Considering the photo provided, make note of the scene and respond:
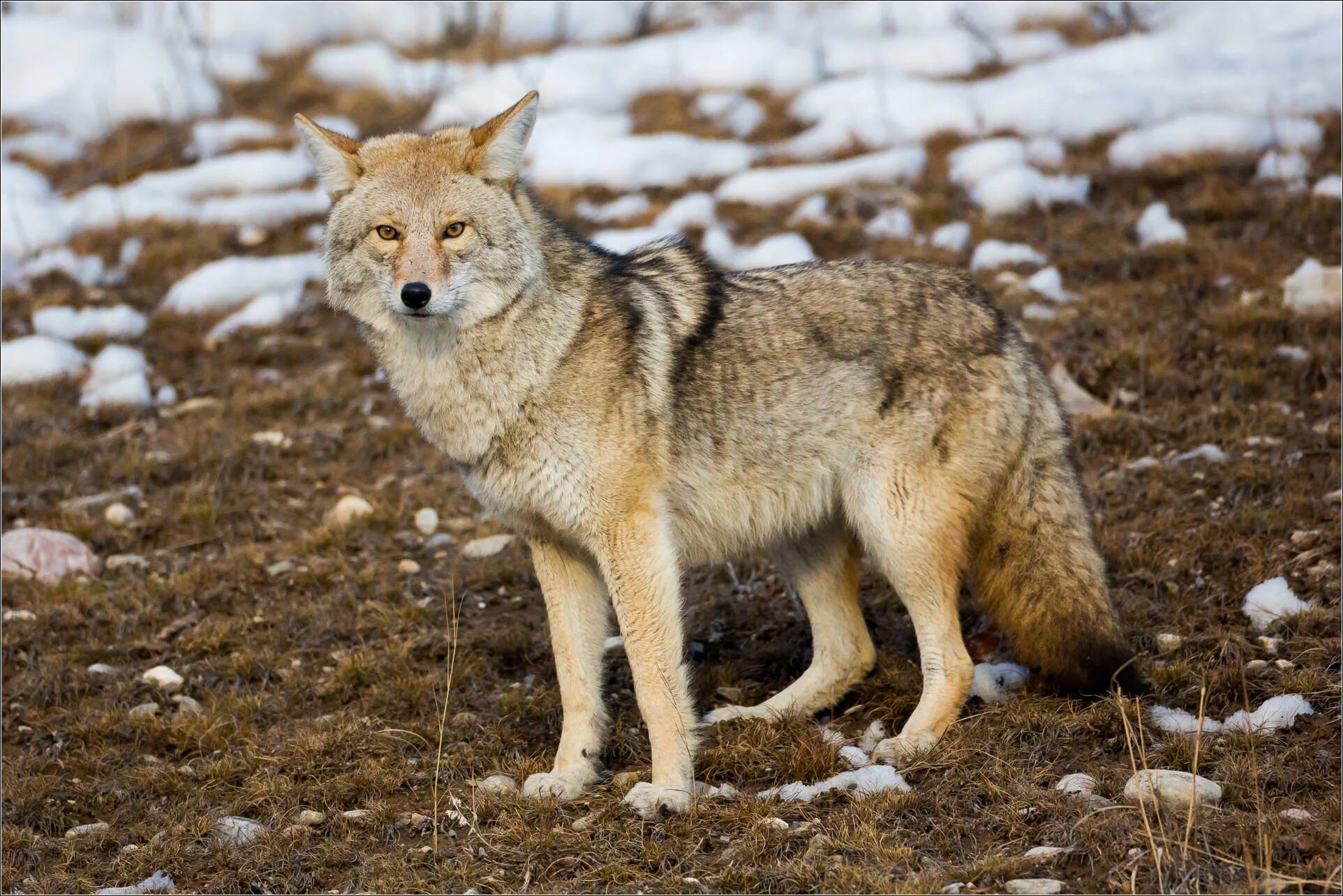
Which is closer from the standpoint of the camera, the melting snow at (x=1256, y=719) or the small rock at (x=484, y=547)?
the melting snow at (x=1256, y=719)

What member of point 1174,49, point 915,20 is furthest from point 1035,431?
point 915,20

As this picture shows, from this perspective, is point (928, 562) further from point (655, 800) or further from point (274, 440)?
point (274, 440)

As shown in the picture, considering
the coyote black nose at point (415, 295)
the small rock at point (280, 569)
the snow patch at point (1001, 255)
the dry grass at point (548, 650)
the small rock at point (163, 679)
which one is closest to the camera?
the dry grass at point (548, 650)

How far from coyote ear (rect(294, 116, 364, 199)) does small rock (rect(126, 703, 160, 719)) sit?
262 centimetres

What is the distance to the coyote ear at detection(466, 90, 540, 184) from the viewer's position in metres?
4.74

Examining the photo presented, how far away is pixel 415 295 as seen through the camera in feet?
14.3

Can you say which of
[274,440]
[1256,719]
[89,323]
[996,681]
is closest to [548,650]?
[996,681]

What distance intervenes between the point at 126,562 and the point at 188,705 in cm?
188

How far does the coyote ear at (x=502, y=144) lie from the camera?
4.74 metres

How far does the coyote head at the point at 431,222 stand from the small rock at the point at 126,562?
333 centimetres

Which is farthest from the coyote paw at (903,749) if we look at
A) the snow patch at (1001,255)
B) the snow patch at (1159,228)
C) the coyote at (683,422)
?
the snow patch at (1159,228)

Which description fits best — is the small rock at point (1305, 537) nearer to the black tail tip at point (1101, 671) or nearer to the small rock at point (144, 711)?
the black tail tip at point (1101, 671)

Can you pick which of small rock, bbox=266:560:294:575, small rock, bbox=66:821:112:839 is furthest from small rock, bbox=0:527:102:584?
small rock, bbox=66:821:112:839

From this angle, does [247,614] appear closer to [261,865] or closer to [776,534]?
[261,865]
